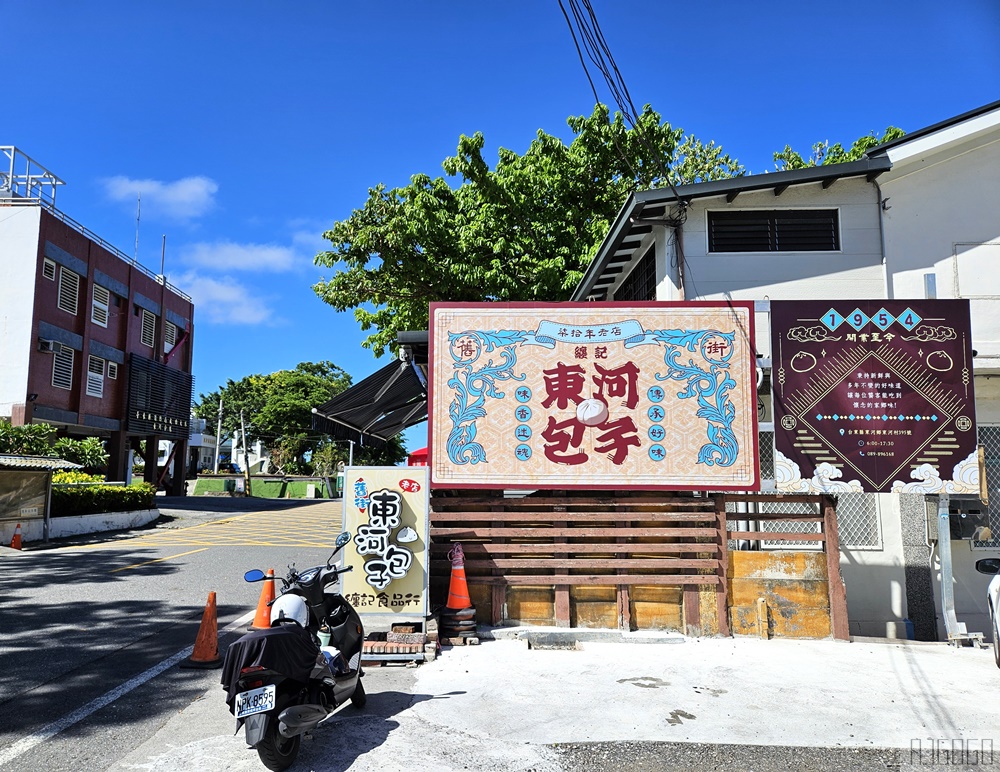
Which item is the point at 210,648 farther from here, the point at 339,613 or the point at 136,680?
the point at 339,613

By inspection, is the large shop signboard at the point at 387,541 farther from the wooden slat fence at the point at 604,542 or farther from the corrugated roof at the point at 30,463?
the corrugated roof at the point at 30,463

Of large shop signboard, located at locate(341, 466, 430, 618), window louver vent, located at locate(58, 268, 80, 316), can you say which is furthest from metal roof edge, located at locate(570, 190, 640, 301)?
window louver vent, located at locate(58, 268, 80, 316)

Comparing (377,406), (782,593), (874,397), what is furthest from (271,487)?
(874,397)

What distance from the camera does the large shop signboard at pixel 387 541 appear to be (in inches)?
311

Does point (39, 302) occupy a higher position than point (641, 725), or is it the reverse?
point (39, 302)

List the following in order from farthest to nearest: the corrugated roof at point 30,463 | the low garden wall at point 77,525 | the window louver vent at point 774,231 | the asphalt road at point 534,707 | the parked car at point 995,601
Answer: the low garden wall at point 77,525, the corrugated roof at point 30,463, the window louver vent at point 774,231, the parked car at point 995,601, the asphalt road at point 534,707

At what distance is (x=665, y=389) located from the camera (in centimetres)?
870

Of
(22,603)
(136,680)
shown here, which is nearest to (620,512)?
(136,680)

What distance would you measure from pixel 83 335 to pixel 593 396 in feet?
91.3

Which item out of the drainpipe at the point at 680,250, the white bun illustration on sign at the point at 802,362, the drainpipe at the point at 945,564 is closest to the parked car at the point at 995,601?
the drainpipe at the point at 945,564

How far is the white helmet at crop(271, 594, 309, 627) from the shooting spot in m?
5.08

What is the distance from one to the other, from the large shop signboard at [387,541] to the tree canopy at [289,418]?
1993 inches

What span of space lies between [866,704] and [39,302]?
95.5ft

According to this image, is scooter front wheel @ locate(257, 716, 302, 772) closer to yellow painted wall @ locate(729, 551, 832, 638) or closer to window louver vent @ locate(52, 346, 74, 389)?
yellow painted wall @ locate(729, 551, 832, 638)
